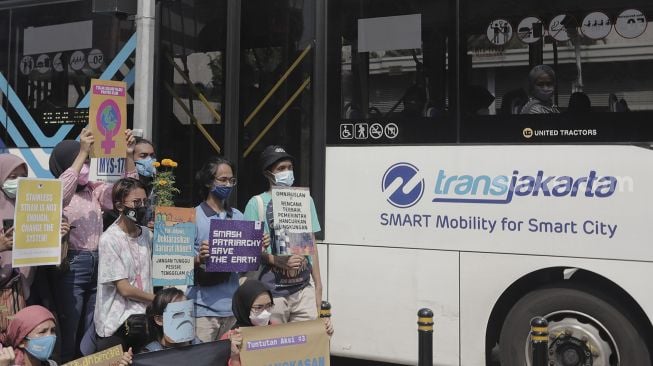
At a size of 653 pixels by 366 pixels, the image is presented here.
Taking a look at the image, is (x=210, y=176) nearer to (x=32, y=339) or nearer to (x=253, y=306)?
(x=253, y=306)

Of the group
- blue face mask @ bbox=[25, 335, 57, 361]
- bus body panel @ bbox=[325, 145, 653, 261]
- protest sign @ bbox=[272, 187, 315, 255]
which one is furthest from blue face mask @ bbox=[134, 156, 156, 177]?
blue face mask @ bbox=[25, 335, 57, 361]

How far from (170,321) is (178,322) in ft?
0.16

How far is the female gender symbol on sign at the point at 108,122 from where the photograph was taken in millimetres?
5335

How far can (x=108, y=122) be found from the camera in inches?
212

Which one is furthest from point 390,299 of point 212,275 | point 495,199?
point 212,275

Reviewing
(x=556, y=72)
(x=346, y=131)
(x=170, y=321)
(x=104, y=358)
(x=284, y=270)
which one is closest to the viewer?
(x=104, y=358)

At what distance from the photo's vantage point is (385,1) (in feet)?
21.8

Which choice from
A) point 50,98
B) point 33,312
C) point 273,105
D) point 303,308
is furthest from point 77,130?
point 33,312

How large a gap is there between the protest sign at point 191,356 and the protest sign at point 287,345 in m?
0.12

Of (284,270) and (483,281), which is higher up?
(284,270)

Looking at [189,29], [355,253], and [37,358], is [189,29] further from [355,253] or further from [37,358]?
[37,358]

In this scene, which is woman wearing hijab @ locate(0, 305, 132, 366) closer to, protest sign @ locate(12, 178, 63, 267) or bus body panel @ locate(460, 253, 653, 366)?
protest sign @ locate(12, 178, 63, 267)

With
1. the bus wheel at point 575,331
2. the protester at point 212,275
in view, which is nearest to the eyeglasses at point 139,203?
the protester at point 212,275

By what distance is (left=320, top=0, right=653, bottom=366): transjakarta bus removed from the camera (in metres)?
5.78
